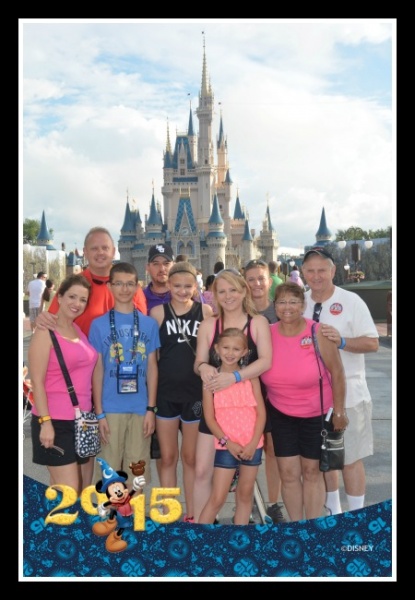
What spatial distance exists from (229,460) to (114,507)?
58 centimetres

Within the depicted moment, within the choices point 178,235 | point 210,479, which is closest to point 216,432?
point 210,479

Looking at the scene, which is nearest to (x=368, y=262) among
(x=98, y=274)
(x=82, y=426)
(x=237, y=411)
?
(x=98, y=274)

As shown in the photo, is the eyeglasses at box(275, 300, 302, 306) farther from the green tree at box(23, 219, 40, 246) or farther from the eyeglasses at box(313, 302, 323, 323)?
the green tree at box(23, 219, 40, 246)

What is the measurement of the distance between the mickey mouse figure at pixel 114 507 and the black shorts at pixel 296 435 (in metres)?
0.69

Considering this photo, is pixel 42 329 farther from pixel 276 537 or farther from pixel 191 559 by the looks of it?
pixel 276 537

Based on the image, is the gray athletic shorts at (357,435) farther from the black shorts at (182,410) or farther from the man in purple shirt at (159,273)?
the man in purple shirt at (159,273)

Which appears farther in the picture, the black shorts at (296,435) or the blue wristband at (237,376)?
the black shorts at (296,435)

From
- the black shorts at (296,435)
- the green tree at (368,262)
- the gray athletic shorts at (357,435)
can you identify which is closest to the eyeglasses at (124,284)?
the black shorts at (296,435)

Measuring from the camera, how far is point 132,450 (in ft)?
9.77

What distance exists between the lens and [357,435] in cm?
299

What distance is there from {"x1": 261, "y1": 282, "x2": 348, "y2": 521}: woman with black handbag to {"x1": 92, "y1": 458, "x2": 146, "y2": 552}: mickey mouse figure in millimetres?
731

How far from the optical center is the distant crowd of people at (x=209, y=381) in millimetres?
2746

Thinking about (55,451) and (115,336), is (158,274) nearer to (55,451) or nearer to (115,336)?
(115,336)
